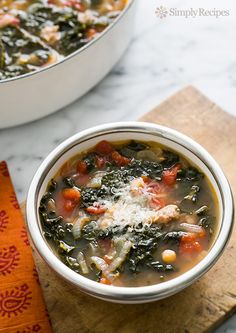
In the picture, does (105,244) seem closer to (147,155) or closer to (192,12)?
(147,155)

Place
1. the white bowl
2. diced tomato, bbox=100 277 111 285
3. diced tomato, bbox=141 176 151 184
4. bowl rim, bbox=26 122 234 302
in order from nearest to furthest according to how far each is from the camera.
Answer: bowl rim, bbox=26 122 234 302 → diced tomato, bbox=100 277 111 285 → diced tomato, bbox=141 176 151 184 → the white bowl

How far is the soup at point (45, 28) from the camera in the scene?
3707mm

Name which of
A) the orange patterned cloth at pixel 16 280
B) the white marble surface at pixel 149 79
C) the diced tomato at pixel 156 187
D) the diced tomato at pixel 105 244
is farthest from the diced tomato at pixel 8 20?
the diced tomato at pixel 105 244

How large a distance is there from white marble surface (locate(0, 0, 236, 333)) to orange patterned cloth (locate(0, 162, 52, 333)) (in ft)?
0.94

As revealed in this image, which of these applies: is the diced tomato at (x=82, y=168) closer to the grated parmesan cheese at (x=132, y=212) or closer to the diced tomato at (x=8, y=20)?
the grated parmesan cheese at (x=132, y=212)

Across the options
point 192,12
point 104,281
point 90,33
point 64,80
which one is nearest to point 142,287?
point 104,281

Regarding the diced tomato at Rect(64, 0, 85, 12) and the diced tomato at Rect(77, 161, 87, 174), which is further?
the diced tomato at Rect(64, 0, 85, 12)

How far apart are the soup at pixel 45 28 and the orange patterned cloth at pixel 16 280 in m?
0.96

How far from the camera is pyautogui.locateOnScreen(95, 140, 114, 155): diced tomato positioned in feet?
9.66

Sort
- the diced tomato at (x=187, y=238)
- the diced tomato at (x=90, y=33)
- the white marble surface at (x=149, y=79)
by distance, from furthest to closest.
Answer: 1. the diced tomato at (x=90, y=33)
2. the white marble surface at (x=149, y=79)
3. the diced tomato at (x=187, y=238)

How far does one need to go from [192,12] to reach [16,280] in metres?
2.37

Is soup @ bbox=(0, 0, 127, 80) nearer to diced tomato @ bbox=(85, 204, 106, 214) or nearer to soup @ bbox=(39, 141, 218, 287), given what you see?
soup @ bbox=(39, 141, 218, 287)

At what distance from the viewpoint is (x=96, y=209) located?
2695mm

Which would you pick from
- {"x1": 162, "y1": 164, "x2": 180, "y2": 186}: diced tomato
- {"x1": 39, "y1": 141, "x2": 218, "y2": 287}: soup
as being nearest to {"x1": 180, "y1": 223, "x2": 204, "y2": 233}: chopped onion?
{"x1": 39, "y1": 141, "x2": 218, "y2": 287}: soup
